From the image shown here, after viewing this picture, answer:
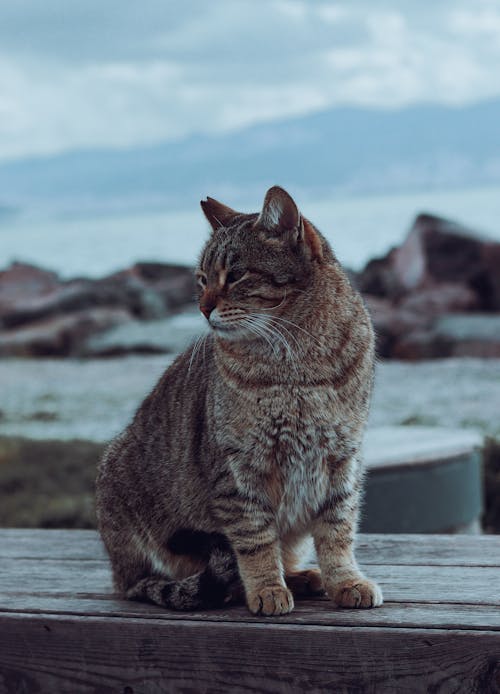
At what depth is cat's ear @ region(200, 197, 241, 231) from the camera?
305 cm

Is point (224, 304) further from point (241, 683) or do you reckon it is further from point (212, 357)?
point (241, 683)

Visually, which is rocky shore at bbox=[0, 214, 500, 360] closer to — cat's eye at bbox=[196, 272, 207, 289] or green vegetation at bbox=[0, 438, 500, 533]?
green vegetation at bbox=[0, 438, 500, 533]

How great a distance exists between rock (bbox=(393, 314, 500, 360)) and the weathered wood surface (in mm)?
10909

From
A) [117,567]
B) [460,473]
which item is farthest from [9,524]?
[117,567]

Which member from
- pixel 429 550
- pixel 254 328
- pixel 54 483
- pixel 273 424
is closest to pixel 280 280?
pixel 254 328

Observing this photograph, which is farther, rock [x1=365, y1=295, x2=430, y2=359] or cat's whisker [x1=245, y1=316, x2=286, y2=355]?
rock [x1=365, y1=295, x2=430, y2=359]

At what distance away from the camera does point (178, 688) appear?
264 cm

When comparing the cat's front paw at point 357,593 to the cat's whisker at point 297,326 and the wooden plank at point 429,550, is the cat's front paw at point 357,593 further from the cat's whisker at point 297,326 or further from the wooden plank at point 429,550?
the cat's whisker at point 297,326

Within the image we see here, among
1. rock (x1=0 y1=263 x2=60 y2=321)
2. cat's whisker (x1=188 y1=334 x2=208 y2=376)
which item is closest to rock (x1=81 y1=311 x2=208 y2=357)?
rock (x1=0 y1=263 x2=60 y2=321)

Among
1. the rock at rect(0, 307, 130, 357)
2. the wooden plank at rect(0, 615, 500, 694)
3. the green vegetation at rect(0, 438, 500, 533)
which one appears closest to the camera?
the wooden plank at rect(0, 615, 500, 694)

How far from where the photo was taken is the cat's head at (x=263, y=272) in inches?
109

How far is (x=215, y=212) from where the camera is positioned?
3074 millimetres

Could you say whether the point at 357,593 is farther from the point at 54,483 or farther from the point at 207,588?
the point at 54,483

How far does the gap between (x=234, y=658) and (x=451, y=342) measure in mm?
11757
